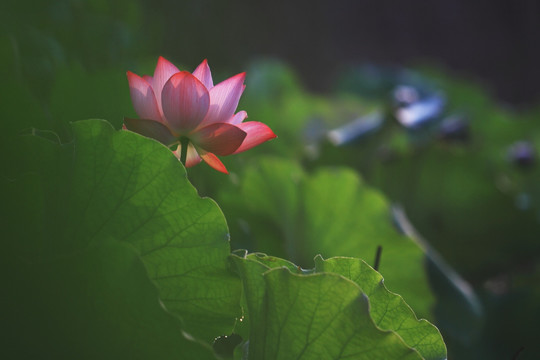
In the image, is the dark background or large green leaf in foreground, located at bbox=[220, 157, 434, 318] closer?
large green leaf in foreground, located at bbox=[220, 157, 434, 318]

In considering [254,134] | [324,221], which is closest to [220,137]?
[254,134]

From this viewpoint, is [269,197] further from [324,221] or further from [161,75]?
[161,75]

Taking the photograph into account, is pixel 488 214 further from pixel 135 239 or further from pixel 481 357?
pixel 135 239

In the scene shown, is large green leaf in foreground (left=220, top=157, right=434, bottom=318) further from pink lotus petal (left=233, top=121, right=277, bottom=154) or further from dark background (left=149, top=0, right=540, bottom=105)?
dark background (left=149, top=0, right=540, bottom=105)

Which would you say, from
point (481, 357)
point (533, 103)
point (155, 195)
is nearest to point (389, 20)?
point (533, 103)

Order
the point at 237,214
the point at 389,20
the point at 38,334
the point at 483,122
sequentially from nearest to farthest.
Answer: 1. the point at 38,334
2. the point at 237,214
3. the point at 483,122
4. the point at 389,20

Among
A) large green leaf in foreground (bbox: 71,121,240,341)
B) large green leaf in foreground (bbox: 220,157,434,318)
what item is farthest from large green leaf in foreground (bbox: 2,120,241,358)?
large green leaf in foreground (bbox: 220,157,434,318)

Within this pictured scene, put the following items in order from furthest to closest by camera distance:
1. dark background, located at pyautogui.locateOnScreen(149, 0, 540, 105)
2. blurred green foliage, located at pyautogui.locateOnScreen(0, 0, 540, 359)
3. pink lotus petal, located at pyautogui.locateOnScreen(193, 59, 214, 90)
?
dark background, located at pyautogui.locateOnScreen(149, 0, 540, 105) → pink lotus petal, located at pyautogui.locateOnScreen(193, 59, 214, 90) → blurred green foliage, located at pyautogui.locateOnScreen(0, 0, 540, 359)
